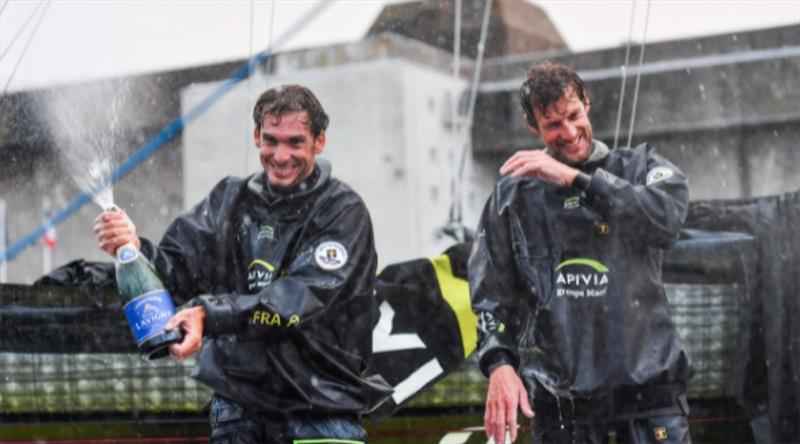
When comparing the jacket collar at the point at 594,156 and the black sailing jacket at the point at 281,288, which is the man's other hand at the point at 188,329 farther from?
the jacket collar at the point at 594,156

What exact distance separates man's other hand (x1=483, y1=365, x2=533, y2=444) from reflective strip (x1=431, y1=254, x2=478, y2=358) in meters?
1.43

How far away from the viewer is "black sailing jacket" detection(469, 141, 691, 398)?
13.1ft

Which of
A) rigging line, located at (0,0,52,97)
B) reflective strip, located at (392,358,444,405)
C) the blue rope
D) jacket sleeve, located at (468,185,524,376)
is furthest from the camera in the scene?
the blue rope

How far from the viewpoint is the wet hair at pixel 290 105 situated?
161 inches

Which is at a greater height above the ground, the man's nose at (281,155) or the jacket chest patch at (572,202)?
the man's nose at (281,155)

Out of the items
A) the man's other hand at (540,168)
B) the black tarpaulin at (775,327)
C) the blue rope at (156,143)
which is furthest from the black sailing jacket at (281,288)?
the blue rope at (156,143)

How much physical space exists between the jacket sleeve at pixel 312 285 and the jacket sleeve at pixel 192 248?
294mm

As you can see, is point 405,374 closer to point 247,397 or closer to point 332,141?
point 247,397

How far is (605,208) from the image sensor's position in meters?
3.93

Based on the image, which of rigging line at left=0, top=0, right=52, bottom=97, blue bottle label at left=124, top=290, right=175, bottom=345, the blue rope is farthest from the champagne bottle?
rigging line at left=0, top=0, right=52, bottom=97

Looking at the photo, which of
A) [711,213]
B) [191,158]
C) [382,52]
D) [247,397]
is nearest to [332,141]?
[382,52]

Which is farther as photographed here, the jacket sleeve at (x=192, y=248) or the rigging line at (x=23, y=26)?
the rigging line at (x=23, y=26)

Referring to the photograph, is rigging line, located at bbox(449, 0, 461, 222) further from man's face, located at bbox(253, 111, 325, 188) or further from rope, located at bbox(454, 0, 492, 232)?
man's face, located at bbox(253, 111, 325, 188)

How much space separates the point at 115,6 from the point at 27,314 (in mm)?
2267
